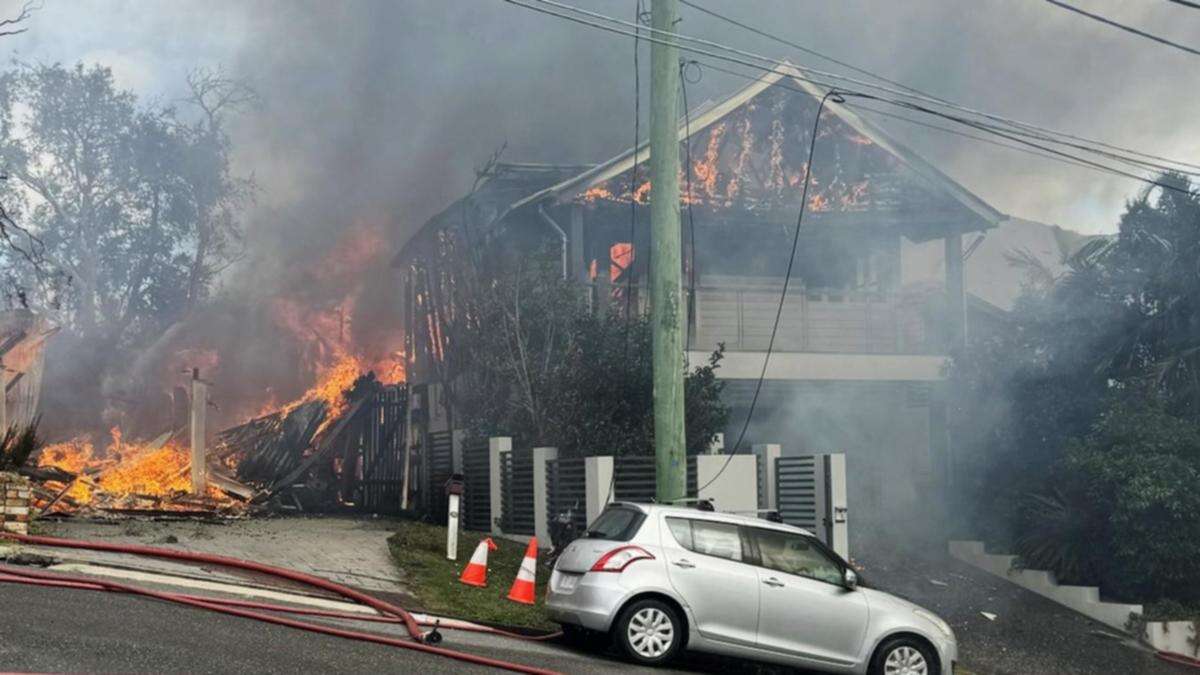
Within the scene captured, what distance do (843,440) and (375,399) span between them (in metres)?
8.40

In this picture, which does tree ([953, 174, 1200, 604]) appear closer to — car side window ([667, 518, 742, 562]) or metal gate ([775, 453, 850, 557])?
metal gate ([775, 453, 850, 557])

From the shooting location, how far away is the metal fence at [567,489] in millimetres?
16188

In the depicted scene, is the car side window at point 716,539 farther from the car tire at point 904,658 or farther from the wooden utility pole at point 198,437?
the wooden utility pole at point 198,437

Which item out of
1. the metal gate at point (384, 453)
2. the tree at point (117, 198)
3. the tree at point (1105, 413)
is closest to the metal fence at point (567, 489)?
the metal gate at point (384, 453)

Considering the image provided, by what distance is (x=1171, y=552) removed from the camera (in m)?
16.5

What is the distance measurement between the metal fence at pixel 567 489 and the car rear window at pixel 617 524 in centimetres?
415

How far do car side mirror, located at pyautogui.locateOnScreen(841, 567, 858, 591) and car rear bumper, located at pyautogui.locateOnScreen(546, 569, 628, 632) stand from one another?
2061mm

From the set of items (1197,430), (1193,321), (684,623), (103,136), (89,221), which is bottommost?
(684,623)

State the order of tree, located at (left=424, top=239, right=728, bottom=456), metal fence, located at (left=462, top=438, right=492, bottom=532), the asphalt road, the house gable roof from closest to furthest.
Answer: the asphalt road < tree, located at (left=424, top=239, right=728, bottom=456) < metal fence, located at (left=462, top=438, right=492, bottom=532) < the house gable roof

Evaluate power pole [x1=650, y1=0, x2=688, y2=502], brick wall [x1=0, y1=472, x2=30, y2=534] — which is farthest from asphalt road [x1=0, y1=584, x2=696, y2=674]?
brick wall [x1=0, y1=472, x2=30, y2=534]

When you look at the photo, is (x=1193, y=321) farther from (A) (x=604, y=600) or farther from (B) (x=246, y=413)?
(B) (x=246, y=413)

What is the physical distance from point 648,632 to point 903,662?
2352 millimetres

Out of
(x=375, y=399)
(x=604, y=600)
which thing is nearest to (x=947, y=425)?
(x=375, y=399)

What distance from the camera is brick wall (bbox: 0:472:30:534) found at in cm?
1237
